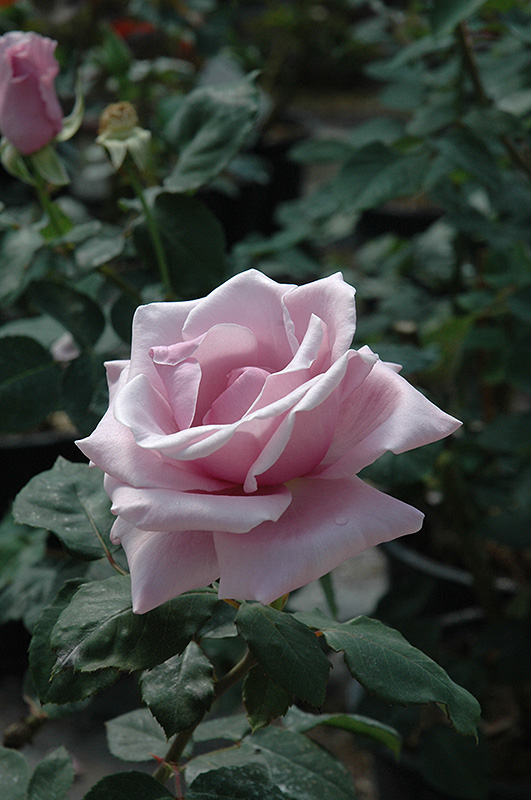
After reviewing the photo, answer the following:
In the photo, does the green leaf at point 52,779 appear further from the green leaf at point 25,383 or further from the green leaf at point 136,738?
the green leaf at point 25,383

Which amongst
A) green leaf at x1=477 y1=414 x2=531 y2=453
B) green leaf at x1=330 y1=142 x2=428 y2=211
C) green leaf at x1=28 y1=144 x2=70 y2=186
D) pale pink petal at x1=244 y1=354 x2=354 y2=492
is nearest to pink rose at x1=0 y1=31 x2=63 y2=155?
green leaf at x1=28 y1=144 x2=70 y2=186

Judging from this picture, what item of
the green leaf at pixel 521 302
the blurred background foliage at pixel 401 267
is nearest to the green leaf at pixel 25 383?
the blurred background foliage at pixel 401 267

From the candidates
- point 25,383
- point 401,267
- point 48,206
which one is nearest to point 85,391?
point 25,383

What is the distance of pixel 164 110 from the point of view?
84 cm

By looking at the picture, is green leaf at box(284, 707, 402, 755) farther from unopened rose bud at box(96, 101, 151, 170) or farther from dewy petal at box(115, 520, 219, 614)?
unopened rose bud at box(96, 101, 151, 170)

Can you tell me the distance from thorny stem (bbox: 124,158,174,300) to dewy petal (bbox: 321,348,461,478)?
0.94 ft

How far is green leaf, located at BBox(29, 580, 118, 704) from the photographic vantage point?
0.32 meters

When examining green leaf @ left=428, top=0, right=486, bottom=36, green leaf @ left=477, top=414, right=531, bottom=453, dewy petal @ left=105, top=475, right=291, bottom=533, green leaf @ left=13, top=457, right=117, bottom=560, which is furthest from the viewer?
green leaf @ left=477, top=414, right=531, bottom=453

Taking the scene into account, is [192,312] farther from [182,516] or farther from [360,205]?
[360,205]

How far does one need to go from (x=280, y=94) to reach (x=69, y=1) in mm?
1013

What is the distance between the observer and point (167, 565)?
296 mm

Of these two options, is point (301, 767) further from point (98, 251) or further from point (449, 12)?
point (449, 12)

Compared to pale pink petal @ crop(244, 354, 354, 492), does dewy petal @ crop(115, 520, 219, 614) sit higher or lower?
lower

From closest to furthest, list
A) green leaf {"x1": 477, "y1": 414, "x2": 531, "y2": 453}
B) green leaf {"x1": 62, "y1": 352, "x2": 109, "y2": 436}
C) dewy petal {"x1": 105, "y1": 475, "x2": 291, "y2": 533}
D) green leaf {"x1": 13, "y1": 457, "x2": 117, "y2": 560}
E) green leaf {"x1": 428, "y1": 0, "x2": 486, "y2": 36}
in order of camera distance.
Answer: dewy petal {"x1": 105, "y1": 475, "x2": 291, "y2": 533}
green leaf {"x1": 13, "y1": 457, "x2": 117, "y2": 560}
green leaf {"x1": 62, "y1": 352, "x2": 109, "y2": 436}
green leaf {"x1": 428, "y1": 0, "x2": 486, "y2": 36}
green leaf {"x1": 477, "y1": 414, "x2": 531, "y2": 453}
